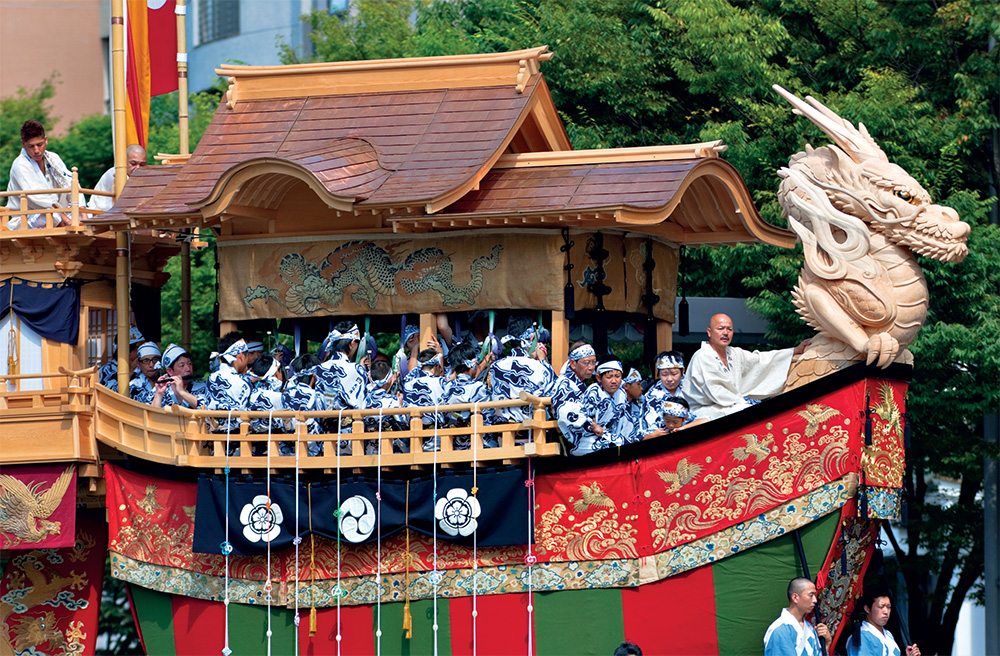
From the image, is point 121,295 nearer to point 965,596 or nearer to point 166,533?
point 166,533

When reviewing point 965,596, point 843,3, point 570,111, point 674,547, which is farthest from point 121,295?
point 965,596


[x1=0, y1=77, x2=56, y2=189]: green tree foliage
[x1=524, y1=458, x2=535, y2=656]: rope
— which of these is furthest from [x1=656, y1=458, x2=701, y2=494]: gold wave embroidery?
[x1=0, y1=77, x2=56, y2=189]: green tree foliage

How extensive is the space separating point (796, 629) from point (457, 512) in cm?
260

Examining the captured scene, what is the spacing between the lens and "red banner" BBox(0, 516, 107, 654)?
1430 centimetres

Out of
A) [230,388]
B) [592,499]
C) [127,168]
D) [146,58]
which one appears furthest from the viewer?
[146,58]

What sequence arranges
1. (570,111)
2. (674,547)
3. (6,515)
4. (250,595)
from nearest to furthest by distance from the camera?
1. (674,547)
2. (250,595)
3. (6,515)
4. (570,111)

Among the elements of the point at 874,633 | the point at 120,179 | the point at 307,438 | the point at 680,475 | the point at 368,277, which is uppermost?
the point at 120,179

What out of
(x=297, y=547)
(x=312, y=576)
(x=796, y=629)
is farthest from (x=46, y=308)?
(x=796, y=629)

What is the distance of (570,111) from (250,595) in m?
8.22

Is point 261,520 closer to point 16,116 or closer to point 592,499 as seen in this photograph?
Answer: point 592,499

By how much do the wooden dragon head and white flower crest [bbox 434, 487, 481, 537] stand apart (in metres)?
3.07

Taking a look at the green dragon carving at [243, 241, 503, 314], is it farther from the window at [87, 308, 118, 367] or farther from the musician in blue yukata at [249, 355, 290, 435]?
the window at [87, 308, 118, 367]

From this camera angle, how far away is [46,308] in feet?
46.0

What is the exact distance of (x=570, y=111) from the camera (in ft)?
60.7
